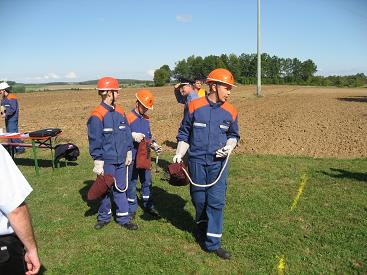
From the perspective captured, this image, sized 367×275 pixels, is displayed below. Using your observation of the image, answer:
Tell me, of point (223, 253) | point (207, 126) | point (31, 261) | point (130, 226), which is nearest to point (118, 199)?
point (130, 226)

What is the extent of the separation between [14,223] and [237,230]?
12.7 feet

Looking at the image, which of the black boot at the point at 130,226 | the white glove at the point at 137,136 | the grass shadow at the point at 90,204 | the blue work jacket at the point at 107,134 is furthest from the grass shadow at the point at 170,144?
the blue work jacket at the point at 107,134

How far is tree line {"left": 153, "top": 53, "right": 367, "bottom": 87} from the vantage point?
4006 inches

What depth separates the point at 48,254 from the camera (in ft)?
16.6

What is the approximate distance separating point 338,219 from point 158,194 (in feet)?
10.9

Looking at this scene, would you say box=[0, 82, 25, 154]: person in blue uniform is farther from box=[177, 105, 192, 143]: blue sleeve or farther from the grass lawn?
box=[177, 105, 192, 143]: blue sleeve

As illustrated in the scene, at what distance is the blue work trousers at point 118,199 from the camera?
5.60m

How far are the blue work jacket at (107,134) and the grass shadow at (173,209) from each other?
4.45 ft

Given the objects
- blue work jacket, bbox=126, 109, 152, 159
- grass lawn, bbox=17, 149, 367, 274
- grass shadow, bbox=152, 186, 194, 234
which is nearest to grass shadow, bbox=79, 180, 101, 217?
grass lawn, bbox=17, 149, 367, 274

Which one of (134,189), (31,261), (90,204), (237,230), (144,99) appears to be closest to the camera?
(31,261)

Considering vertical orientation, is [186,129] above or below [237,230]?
above

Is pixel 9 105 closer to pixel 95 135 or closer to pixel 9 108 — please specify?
pixel 9 108

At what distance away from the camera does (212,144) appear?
15.3 ft

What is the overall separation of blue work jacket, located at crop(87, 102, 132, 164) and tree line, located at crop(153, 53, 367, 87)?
9462 centimetres
